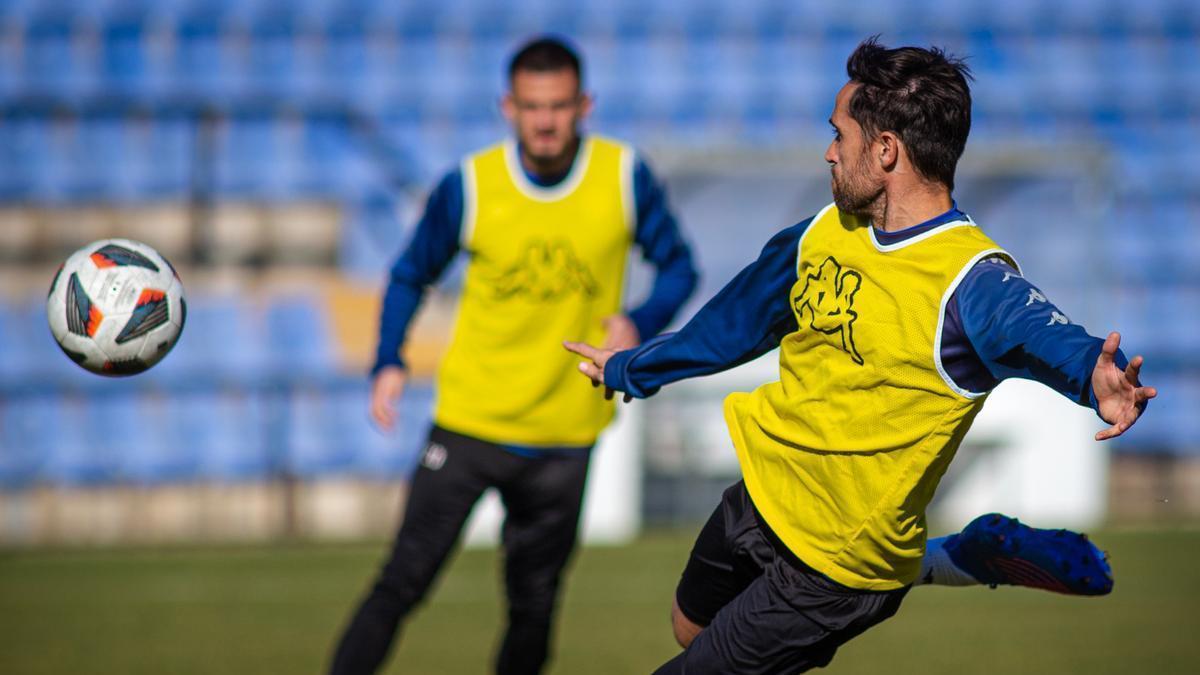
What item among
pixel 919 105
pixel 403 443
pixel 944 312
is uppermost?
pixel 919 105

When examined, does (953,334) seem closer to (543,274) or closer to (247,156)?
(543,274)

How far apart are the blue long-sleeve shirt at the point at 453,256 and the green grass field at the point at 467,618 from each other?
1594 mm

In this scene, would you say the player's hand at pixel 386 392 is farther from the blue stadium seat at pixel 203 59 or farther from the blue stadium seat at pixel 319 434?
the blue stadium seat at pixel 203 59

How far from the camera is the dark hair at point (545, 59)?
14.3 ft

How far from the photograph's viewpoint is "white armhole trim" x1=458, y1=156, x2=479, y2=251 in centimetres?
443

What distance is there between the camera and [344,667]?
13.4 ft

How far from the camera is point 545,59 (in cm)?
438

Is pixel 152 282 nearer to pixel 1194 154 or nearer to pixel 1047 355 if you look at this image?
pixel 1047 355

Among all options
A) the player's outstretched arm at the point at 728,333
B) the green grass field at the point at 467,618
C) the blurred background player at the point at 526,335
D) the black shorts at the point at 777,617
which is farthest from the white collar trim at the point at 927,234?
the green grass field at the point at 467,618

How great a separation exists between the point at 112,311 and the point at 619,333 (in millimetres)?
1346

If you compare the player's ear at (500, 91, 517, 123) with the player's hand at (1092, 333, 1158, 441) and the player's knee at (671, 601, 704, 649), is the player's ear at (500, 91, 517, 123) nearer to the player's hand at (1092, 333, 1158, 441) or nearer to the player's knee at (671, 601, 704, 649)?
the player's knee at (671, 601, 704, 649)

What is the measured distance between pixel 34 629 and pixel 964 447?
5.76 m

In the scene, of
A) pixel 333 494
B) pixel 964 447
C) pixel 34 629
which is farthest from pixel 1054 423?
pixel 34 629

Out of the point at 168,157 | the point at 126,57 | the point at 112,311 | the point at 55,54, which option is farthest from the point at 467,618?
the point at 55,54
